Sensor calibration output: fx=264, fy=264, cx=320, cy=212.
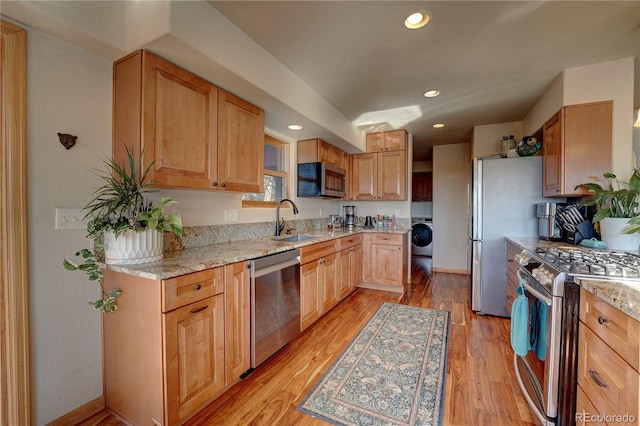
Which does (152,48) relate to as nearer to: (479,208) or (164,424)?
(164,424)

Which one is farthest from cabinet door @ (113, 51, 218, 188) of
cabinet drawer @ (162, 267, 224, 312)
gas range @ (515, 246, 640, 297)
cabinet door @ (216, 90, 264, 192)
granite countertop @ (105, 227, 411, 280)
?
gas range @ (515, 246, 640, 297)

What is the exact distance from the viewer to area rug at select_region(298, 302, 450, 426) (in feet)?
4.89

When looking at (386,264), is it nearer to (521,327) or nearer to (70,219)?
(521,327)

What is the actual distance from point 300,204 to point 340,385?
7.24 feet

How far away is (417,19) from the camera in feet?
5.58

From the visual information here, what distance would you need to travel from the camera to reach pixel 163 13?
1.36 metres

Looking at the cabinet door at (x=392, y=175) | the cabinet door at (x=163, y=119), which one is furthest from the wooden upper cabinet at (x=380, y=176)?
the cabinet door at (x=163, y=119)

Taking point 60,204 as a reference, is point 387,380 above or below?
below

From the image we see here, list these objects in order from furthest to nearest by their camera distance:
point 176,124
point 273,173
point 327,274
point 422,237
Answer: point 422,237 → point 273,173 → point 327,274 → point 176,124

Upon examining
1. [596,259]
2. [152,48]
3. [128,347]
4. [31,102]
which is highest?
[152,48]

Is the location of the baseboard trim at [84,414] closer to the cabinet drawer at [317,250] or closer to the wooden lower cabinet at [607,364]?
the cabinet drawer at [317,250]

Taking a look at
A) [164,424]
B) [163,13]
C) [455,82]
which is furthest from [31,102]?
[455,82]

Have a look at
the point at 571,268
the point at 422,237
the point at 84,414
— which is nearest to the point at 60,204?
the point at 84,414

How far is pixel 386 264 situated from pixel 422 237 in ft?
9.77
